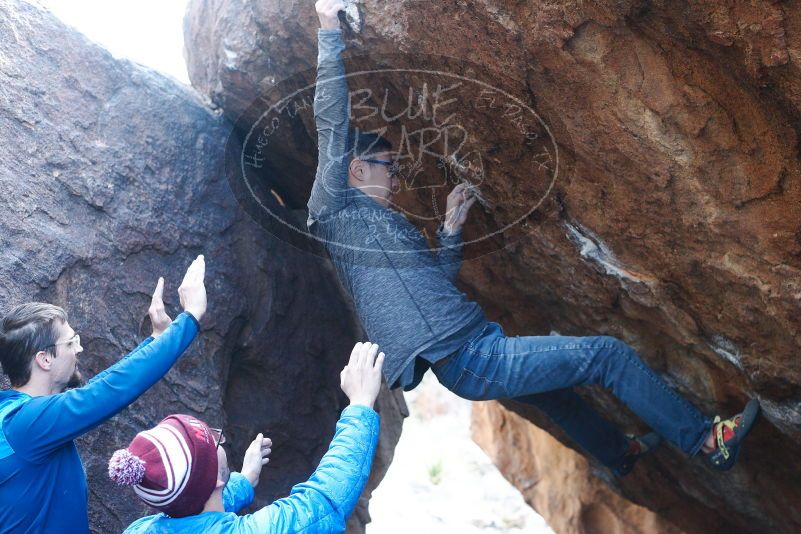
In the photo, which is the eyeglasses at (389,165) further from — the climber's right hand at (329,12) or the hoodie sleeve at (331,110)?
the climber's right hand at (329,12)

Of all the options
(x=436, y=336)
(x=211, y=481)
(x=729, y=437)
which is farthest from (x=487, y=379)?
(x=211, y=481)

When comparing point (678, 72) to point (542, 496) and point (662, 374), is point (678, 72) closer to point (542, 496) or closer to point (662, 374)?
point (662, 374)

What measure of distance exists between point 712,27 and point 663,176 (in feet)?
2.13

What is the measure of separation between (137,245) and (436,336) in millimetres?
1611

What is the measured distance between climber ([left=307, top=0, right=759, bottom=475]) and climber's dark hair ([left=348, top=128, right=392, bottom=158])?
22 centimetres

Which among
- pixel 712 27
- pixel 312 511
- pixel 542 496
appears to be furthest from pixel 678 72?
pixel 542 496

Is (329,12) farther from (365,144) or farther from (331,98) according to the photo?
(365,144)

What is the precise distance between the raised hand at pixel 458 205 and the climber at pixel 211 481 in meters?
1.49

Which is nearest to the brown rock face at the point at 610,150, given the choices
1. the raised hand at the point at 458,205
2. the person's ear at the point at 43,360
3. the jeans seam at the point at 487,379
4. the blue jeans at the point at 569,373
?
the raised hand at the point at 458,205

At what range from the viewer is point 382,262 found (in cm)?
329

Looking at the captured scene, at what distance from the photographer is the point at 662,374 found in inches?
159

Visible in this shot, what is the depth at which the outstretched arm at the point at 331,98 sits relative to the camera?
309cm

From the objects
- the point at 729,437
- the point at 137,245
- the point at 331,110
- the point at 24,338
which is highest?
the point at 331,110

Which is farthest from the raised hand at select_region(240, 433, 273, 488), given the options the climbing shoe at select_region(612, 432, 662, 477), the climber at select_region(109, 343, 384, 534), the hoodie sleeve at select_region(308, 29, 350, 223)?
the climbing shoe at select_region(612, 432, 662, 477)
